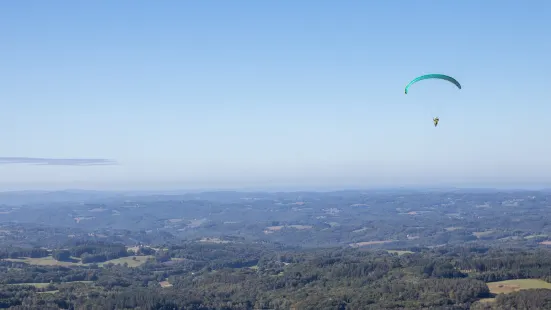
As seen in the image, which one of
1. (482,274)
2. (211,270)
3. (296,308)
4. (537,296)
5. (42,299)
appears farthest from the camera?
(211,270)

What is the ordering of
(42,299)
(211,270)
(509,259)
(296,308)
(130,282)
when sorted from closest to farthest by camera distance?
(296,308) < (42,299) < (509,259) < (130,282) < (211,270)

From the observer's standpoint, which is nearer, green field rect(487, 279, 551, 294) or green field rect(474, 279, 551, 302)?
green field rect(474, 279, 551, 302)

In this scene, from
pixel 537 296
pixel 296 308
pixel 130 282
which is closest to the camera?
pixel 537 296

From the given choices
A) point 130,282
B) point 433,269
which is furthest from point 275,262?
point 433,269

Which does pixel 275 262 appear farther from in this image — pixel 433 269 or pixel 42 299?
pixel 42 299

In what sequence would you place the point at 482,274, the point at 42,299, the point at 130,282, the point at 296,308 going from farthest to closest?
the point at 130,282 → the point at 482,274 → the point at 42,299 → the point at 296,308

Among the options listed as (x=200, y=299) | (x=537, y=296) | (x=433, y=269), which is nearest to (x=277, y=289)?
(x=200, y=299)

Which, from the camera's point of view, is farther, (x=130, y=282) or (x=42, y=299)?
(x=130, y=282)

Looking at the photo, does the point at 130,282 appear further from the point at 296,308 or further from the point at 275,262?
the point at 296,308

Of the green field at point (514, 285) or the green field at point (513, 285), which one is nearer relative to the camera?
the green field at point (513, 285)
